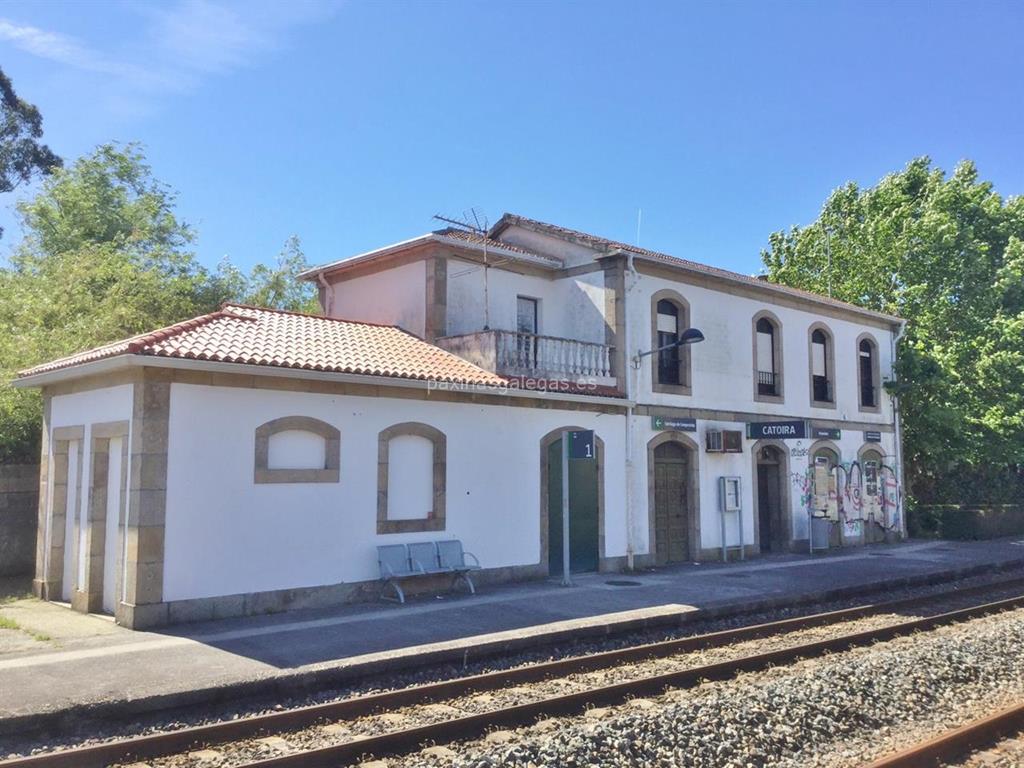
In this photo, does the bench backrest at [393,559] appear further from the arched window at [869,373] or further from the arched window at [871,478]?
the arched window at [869,373]

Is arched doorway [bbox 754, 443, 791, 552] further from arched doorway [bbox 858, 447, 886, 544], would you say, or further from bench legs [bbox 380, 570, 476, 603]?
bench legs [bbox 380, 570, 476, 603]

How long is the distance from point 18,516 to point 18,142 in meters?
19.4

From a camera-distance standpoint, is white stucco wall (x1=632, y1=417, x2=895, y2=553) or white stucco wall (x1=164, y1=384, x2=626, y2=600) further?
white stucco wall (x1=632, y1=417, x2=895, y2=553)

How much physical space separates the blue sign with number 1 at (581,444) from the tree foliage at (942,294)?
1420 cm

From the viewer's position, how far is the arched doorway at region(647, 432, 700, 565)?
Answer: 17.7 meters

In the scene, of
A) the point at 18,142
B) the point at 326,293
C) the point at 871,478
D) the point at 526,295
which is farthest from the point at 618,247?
the point at 18,142

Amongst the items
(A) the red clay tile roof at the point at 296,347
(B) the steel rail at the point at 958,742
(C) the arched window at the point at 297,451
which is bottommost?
(B) the steel rail at the point at 958,742

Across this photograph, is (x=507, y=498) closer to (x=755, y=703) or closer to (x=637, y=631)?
(x=637, y=631)

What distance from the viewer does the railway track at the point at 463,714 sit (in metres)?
6.18

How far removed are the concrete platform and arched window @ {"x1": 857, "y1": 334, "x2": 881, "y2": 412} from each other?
29.0 ft

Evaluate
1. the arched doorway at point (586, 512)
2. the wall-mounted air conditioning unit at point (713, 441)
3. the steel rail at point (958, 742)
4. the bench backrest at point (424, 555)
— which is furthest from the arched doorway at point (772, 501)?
the steel rail at point (958, 742)

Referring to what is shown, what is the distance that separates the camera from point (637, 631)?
11.3 meters

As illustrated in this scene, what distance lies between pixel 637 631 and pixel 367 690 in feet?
14.2

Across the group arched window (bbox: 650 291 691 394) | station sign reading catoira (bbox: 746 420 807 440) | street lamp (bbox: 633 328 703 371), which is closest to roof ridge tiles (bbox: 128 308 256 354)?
street lamp (bbox: 633 328 703 371)
